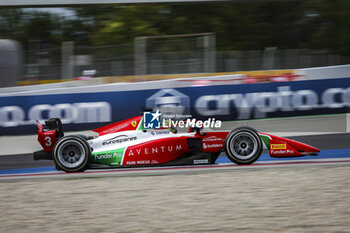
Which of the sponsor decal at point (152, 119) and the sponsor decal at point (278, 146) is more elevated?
the sponsor decal at point (152, 119)

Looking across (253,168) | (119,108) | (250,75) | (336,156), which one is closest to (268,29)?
(250,75)

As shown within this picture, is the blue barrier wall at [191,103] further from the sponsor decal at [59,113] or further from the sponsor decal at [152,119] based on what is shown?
the sponsor decal at [152,119]

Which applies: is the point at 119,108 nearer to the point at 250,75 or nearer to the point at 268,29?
the point at 250,75

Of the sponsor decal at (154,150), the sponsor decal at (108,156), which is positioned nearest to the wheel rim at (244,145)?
the sponsor decal at (154,150)

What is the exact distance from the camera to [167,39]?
12.0m

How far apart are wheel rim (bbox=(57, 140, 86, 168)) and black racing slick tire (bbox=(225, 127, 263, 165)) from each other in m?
1.96

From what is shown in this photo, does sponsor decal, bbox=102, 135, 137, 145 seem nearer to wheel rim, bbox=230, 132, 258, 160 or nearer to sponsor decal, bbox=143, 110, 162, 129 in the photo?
sponsor decal, bbox=143, 110, 162, 129

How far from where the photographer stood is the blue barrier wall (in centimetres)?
966

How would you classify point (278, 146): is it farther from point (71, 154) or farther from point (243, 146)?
point (71, 154)

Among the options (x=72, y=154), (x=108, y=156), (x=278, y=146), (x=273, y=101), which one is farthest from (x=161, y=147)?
(x=273, y=101)

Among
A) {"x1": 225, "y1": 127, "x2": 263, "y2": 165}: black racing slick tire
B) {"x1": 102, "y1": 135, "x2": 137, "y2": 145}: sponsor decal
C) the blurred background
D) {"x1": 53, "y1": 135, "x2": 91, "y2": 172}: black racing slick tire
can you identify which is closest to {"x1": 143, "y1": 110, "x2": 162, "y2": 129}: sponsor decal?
{"x1": 102, "y1": 135, "x2": 137, "y2": 145}: sponsor decal

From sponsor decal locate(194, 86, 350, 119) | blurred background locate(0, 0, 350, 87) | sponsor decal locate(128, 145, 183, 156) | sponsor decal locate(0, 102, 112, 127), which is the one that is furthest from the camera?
blurred background locate(0, 0, 350, 87)

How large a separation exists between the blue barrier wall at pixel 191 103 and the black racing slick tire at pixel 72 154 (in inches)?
145

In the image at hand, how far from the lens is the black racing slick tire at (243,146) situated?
580 centimetres
